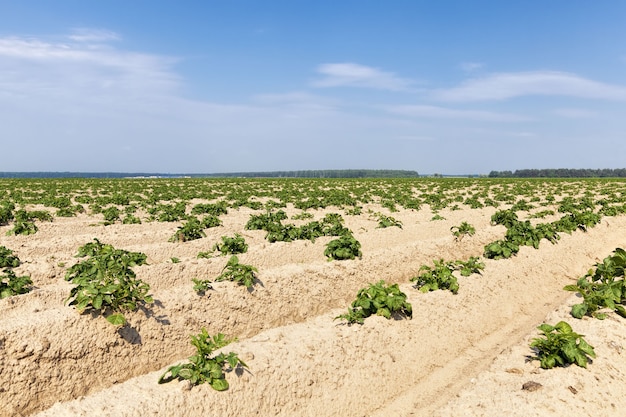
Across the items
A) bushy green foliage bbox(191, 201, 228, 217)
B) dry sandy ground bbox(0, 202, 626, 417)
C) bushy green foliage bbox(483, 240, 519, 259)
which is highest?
bushy green foliage bbox(191, 201, 228, 217)

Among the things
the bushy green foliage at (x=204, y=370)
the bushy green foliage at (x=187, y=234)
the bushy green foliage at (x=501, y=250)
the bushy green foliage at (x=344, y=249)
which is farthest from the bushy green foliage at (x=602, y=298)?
the bushy green foliage at (x=187, y=234)

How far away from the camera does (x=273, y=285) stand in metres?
9.01

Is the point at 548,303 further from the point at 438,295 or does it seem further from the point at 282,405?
the point at 282,405

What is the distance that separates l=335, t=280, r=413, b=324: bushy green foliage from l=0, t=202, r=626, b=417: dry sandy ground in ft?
0.61

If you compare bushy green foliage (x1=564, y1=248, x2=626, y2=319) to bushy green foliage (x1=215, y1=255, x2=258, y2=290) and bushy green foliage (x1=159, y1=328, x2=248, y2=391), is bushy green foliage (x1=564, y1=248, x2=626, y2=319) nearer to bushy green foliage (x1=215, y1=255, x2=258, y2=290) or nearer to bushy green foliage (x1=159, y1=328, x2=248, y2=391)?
→ bushy green foliage (x1=215, y1=255, x2=258, y2=290)

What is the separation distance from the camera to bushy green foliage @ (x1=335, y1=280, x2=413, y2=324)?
769 centimetres

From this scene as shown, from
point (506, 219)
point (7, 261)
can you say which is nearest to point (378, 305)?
point (7, 261)

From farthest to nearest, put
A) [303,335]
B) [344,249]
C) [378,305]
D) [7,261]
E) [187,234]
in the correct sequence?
[187,234] → [344,249] → [7,261] → [378,305] → [303,335]

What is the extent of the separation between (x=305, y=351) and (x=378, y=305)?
1792mm

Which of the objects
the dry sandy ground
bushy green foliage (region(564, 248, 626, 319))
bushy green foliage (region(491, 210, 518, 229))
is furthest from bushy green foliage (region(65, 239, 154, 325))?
bushy green foliage (region(491, 210, 518, 229))

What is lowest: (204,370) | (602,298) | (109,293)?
(204,370)

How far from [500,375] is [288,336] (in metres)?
3.38

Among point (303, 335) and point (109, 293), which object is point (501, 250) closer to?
point (303, 335)

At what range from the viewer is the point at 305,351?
264 inches
